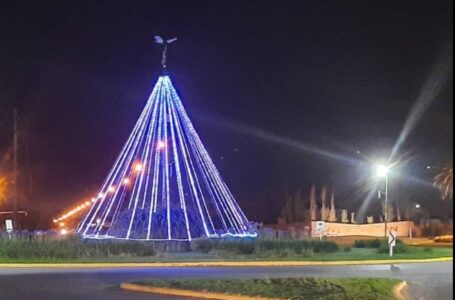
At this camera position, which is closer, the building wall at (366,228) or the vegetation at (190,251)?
the vegetation at (190,251)

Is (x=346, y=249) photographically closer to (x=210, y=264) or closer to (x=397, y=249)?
(x=397, y=249)

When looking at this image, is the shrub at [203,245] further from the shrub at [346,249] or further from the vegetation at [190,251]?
the shrub at [346,249]

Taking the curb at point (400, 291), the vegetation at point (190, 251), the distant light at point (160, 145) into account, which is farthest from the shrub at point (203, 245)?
the curb at point (400, 291)

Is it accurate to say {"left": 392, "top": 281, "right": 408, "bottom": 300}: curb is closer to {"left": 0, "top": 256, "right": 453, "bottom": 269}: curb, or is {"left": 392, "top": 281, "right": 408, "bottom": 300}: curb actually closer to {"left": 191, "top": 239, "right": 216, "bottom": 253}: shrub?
{"left": 0, "top": 256, "right": 453, "bottom": 269}: curb

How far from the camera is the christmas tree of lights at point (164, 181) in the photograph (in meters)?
40.3

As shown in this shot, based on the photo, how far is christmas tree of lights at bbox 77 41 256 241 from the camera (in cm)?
4034

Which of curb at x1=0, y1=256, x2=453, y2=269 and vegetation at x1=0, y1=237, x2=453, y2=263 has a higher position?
vegetation at x1=0, y1=237, x2=453, y2=263

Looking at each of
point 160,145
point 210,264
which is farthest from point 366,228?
point 210,264

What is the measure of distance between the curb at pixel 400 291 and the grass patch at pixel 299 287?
5.3 inches

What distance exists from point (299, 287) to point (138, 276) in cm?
809

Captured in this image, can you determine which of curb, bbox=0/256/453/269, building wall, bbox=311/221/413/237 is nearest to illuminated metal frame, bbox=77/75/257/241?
curb, bbox=0/256/453/269

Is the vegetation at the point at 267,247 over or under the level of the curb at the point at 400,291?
over

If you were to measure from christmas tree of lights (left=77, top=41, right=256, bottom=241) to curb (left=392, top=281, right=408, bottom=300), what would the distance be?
1957cm

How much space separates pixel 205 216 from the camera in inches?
1711
